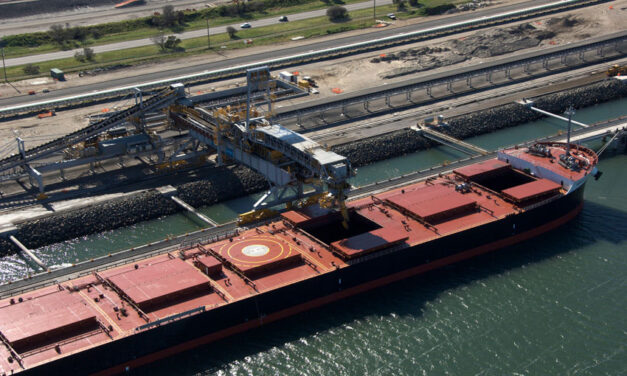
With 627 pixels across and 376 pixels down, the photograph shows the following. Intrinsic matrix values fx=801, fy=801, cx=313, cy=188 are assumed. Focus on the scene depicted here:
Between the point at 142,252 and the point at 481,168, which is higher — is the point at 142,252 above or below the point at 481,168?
below

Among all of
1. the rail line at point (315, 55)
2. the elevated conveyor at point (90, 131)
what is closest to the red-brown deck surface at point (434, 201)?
the elevated conveyor at point (90, 131)

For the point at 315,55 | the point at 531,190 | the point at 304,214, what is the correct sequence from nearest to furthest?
the point at 304,214, the point at 531,190, the point at 315,55

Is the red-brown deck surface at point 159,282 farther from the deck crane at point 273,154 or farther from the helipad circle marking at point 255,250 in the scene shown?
the deck crane at point 273,154

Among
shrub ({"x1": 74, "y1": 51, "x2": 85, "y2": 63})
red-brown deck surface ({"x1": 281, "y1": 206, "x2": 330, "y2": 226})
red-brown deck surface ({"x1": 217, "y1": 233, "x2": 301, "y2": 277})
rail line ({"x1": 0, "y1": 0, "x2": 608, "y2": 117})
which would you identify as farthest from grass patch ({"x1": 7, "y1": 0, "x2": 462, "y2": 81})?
A: red-brown deck surface ({"x1": 217, "y1": 233, "x2": 301, "y2": 277})

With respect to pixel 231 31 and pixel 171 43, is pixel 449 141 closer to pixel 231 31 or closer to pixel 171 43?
pixel 171 43

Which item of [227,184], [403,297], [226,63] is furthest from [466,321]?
[226,63]

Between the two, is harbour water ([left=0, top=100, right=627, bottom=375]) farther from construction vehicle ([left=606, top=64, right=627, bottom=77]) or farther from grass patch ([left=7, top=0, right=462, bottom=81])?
grass patch ([left=7, top=0, right=462, bottom=81])

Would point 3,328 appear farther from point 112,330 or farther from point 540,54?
point 540,54
